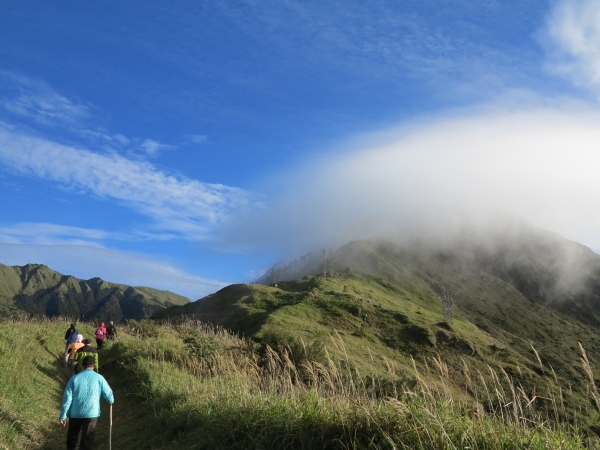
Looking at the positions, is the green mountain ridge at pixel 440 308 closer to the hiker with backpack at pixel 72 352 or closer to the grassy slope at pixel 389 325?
the grassy slope at pixel 389 325

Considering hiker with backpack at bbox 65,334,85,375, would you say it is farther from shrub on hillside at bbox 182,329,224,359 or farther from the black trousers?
the black trousers

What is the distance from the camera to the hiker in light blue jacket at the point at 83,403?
8.10 meters

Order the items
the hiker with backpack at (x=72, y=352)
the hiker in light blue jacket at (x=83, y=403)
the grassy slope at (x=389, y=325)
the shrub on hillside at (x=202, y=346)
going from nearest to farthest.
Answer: the hiker in light blue jacket at (x=83, y=403), the shrub on hillside at (x=202, y=346), the hiker with backpack at (x=72, y=352), the grassy slope at (x=389, y=325)

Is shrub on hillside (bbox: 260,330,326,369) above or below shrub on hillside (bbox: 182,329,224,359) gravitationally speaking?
below

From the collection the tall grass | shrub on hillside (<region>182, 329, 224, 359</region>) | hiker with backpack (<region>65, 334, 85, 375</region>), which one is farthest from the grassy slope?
hiker with backpack (<region>65, 334, 85, 375</region>)

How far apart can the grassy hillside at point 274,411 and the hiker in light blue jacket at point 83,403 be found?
967 mm

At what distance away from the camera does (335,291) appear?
61.2 metres

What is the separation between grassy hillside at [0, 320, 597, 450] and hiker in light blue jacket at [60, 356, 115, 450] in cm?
97

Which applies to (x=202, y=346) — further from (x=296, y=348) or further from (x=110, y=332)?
(x=110, y=332)

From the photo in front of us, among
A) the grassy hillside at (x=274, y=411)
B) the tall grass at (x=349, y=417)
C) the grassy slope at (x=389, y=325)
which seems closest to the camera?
the tall grass at (x=349, y=417)

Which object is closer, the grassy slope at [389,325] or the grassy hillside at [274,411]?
the grassy hillside at [274,411]

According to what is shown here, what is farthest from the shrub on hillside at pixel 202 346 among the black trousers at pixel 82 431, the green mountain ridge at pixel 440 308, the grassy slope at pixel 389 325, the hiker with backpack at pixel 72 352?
the black trousers at pixel 82 431

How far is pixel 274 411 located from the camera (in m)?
7.38

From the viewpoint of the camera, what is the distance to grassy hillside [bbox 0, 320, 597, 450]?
529 cm
